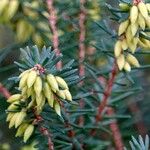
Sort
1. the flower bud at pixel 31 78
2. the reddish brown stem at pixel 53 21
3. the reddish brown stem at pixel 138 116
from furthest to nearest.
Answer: the reddish brown stem at pixel 138 116
the reddish brown stem at pixel 53 21
the flower bud at pixel 31 78

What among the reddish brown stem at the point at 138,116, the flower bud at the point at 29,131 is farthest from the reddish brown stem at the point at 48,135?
the reddish brown stem at the point at 138,116

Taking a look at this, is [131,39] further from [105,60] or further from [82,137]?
[105,60]

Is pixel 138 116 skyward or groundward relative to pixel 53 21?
groundward

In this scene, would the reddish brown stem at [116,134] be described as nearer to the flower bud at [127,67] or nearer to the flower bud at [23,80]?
the flower bud at [127,67]


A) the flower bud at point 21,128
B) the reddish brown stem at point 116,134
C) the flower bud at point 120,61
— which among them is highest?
the flower bud at point 120,61

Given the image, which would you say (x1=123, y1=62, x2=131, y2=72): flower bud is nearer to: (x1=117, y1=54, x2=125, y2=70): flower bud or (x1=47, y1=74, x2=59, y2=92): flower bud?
(x1=117, y1=54, x2=125, y2=70): flower bud

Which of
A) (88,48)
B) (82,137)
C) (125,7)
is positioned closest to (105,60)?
(88,48)

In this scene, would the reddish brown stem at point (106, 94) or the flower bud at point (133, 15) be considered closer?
the flower bud at point (133, 15)

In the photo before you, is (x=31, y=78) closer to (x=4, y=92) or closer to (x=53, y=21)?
(x=4, y=92)

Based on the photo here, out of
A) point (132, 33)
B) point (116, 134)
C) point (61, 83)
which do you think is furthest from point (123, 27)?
point (116, 134)

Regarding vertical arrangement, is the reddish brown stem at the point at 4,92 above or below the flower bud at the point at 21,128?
above

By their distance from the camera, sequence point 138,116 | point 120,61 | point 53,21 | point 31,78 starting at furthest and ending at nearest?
1. point 138,116
2. point 53,21
3. point 120,61
4. point 31,78

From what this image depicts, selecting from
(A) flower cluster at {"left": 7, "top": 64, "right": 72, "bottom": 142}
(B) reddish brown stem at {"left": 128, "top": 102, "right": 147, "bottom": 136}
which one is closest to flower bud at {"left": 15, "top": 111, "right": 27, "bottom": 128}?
(A) flower cluster at {"left": 7, "top": 64, "right": 72, "bottom": 142}
